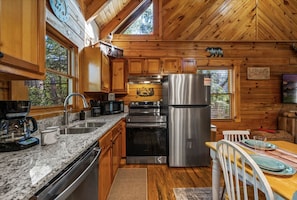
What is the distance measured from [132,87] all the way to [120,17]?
1582 millimetres

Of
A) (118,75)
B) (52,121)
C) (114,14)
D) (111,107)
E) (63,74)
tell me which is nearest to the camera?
(52,121)

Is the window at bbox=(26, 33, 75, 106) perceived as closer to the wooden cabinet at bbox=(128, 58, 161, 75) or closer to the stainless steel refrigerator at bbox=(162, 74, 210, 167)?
the wooden cabinet at bbox=(128, 58, 161, 75)

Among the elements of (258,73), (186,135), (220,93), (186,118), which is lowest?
(186,135)

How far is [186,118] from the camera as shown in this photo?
3.41 m

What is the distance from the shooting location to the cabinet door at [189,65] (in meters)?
4.18

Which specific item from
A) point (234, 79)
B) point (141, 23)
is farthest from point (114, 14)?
point (234, 79)

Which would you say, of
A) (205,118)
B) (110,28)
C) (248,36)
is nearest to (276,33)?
(248,36)

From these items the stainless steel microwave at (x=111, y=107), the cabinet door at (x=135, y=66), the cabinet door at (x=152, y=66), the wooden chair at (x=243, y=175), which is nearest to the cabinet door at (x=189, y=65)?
the cabinet door at (x=152, y=66)

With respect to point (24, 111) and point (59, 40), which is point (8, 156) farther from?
point (59, 40)

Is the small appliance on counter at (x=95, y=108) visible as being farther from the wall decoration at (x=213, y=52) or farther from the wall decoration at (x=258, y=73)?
the wall decoration at (x=258, y=73)

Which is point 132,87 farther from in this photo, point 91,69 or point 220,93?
point 220,93

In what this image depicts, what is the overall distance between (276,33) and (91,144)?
16.7 ft

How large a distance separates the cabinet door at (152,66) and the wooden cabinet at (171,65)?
0.36ft

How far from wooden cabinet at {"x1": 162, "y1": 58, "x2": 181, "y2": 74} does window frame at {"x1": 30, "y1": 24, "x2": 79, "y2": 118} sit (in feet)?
6.10
